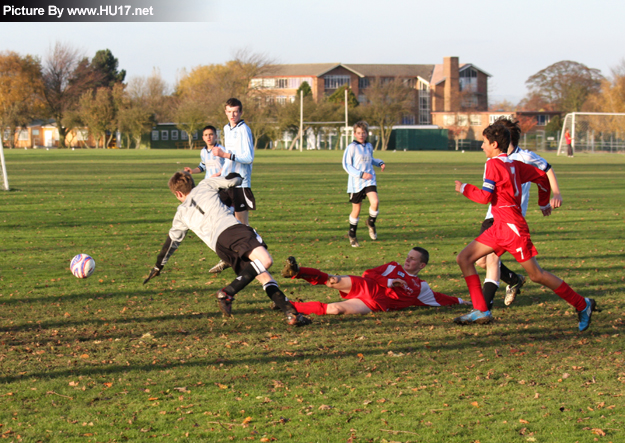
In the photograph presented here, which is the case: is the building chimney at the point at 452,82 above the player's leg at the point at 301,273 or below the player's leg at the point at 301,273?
above

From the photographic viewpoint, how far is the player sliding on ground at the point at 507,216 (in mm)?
5531

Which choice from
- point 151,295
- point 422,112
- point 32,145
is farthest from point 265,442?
point 422,112

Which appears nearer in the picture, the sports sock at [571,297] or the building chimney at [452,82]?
the sports sock at [571,297]

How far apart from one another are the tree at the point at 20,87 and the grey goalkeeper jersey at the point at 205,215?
8401cm

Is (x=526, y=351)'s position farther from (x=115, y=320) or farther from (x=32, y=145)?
(x=32, y=145)

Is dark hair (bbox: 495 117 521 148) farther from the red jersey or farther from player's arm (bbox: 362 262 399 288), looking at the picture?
player's arm (bbox: 362 262 399 288)

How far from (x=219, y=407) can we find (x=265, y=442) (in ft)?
1.86

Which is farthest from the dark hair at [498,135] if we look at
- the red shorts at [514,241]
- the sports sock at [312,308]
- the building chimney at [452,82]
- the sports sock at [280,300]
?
the building chimney at [452,82]

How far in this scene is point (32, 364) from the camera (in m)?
4.88

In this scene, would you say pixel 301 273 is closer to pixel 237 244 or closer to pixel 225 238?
pixel 237 244

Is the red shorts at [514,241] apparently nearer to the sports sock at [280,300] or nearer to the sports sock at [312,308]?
the sports sock at [312,308]

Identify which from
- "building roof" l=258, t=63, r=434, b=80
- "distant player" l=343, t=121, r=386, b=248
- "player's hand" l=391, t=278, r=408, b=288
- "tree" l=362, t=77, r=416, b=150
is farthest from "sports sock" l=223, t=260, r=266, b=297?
"building roof" l=258, t=63, r=434, b=80

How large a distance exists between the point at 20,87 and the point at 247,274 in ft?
293

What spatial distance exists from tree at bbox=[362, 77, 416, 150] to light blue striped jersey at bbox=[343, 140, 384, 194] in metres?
69.8
